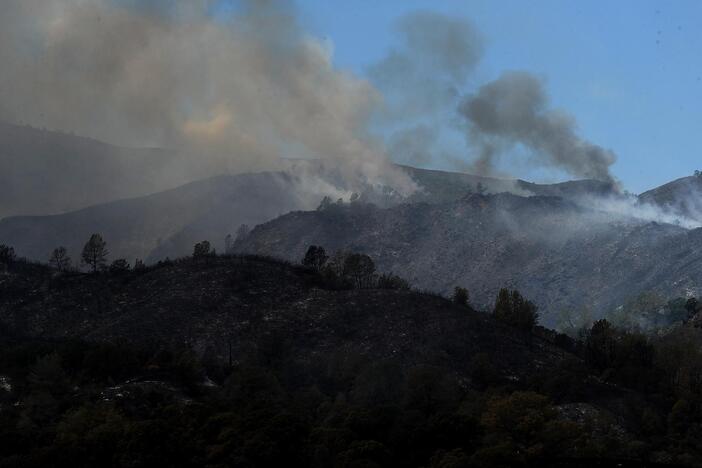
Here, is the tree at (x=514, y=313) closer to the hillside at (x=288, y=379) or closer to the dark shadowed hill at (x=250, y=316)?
the hillside at (x=288, y=379)

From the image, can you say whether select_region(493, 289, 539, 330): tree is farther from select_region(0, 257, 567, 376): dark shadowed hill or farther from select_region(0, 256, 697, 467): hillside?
select_region(0, 257, 567, 376): dark shadowed hill

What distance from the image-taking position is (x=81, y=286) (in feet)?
595

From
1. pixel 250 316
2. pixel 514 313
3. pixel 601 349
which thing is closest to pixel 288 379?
pixel 250 316

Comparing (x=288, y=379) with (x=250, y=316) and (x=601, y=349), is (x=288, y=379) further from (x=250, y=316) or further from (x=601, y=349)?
(x=601, y=349)

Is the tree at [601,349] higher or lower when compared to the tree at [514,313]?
lower

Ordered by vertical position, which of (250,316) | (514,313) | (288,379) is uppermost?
(514,313)

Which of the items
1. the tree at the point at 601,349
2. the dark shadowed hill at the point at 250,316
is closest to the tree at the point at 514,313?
the dark shadowed hill at the point at 250,316

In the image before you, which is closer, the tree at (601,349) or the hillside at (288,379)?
the hillside at (288,379)

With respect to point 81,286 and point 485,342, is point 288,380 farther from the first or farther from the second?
point 81,286

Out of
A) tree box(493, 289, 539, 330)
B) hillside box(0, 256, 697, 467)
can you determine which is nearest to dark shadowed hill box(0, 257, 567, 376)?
hillside box(0, 256, 697, 467)

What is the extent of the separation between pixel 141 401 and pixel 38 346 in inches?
1242

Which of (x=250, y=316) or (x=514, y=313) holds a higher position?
(x=514, y=313)

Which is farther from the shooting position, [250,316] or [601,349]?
[250,316]

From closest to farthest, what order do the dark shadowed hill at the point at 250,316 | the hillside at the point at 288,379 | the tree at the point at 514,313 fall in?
the hillside at the point at 288,379
the dark shadowed hill at the point at 250,316
the tree at the point at 514,313
